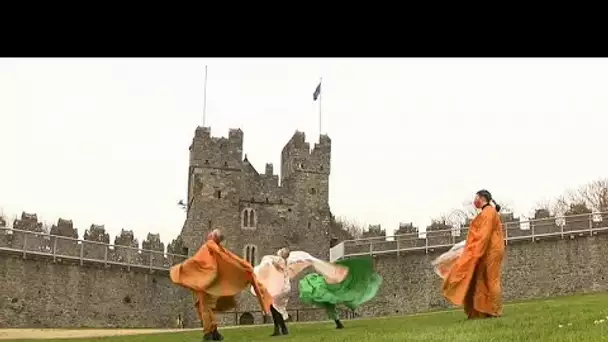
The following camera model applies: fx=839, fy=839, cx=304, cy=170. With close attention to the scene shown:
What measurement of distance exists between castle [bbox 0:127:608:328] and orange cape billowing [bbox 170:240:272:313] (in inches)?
762

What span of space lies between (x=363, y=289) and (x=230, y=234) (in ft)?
82.5

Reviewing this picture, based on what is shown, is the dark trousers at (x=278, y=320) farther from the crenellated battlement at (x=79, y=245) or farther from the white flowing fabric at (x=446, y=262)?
the crenellated battlement at (x=79, y=245)

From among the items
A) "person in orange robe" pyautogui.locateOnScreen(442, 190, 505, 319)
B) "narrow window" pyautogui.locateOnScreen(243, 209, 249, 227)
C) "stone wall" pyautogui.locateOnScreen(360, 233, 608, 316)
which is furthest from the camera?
"narrow window" pyautogui.locateOnScreen(243, 209, 249, 227)

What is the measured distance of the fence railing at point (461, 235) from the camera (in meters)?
35.3

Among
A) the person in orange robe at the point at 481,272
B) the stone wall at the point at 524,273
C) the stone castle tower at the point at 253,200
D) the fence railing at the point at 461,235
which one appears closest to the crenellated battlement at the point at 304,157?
the stone castle tower at the point at 253,200

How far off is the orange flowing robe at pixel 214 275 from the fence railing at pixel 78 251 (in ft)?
66.6

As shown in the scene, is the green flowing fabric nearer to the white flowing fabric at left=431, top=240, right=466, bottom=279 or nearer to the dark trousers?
the dark trousers

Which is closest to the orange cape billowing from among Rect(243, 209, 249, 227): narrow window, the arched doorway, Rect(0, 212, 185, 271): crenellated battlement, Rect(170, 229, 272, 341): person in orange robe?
Rect(170, 229, 272, 341): person in orange robe

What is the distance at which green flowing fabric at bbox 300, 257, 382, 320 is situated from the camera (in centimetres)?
1891

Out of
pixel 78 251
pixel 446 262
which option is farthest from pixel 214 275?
pixel 78 251

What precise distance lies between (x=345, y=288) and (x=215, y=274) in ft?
11.6

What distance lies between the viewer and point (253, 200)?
4525 cm

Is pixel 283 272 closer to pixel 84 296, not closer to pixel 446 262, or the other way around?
pixel 446 262

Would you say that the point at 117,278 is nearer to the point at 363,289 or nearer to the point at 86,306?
the point at 86,306
